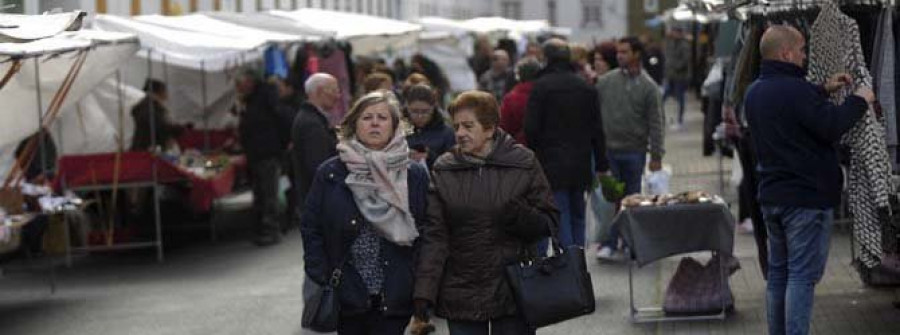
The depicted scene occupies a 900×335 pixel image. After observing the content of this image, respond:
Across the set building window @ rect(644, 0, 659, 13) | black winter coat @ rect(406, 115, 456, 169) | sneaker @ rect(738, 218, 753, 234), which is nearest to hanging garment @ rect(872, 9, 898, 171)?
black winter coat @ rect(406, 115, 456, 169)

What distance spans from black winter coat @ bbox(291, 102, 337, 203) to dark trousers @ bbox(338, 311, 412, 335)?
12.9 feet

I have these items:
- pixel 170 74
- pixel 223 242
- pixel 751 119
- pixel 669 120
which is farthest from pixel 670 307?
pixel 669 120

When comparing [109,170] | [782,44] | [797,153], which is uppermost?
[782,44]

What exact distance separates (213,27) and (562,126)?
6.33 meters

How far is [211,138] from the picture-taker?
1991 cm

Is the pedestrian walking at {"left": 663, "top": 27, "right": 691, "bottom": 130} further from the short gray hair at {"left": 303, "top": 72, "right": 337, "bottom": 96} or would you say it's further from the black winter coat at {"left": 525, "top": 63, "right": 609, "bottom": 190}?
the short gray hair at {"left": 303, "top": 72, "right": 337, "bottom": 96}

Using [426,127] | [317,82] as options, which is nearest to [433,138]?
[426,127]

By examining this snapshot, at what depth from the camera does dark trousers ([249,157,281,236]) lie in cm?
1691

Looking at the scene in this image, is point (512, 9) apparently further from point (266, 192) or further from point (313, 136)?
point (313, 136)

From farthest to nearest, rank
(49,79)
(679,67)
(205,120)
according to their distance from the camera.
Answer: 1. (679,67)
2. (205,120)
3. (49,79)

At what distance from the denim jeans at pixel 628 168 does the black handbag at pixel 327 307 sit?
6.52 metres

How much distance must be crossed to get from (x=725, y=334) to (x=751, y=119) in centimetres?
204

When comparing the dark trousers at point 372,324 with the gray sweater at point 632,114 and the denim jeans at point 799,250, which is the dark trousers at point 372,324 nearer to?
the denim jeans at point 799,250

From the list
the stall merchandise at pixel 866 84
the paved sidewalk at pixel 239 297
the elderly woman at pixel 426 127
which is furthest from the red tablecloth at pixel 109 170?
the stall merchandise at pixel 866 84
